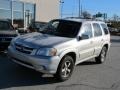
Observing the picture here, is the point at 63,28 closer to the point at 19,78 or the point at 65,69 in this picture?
the point at 65,69

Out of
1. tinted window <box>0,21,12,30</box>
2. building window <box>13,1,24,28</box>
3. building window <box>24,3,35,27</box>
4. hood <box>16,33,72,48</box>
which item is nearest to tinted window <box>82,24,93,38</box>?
hood <box>16,33,72,48</box>

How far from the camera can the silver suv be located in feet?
26.5

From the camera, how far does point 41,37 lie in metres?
8.97

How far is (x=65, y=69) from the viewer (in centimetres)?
864

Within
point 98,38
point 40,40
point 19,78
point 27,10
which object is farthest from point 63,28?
point 27,10

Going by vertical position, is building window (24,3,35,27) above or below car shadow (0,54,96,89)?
above

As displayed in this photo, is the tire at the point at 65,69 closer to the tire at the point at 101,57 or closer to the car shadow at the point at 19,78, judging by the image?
the car shadow at the point at 19,78

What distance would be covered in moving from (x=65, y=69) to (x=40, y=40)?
1104 mm

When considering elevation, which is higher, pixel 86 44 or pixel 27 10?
pixel 27 10

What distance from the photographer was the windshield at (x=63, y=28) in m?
9.44

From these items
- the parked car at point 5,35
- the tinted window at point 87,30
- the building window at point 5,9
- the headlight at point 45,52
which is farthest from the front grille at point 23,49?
the building window at point 5,9

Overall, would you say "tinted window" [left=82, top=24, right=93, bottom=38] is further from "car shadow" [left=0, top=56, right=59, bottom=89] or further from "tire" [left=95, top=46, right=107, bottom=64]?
"car shadow" [left=0, top=56, right=59, bottom=89]

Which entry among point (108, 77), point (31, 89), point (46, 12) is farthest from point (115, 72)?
point (46, 12)

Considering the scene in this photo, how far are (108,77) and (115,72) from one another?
96 cm
